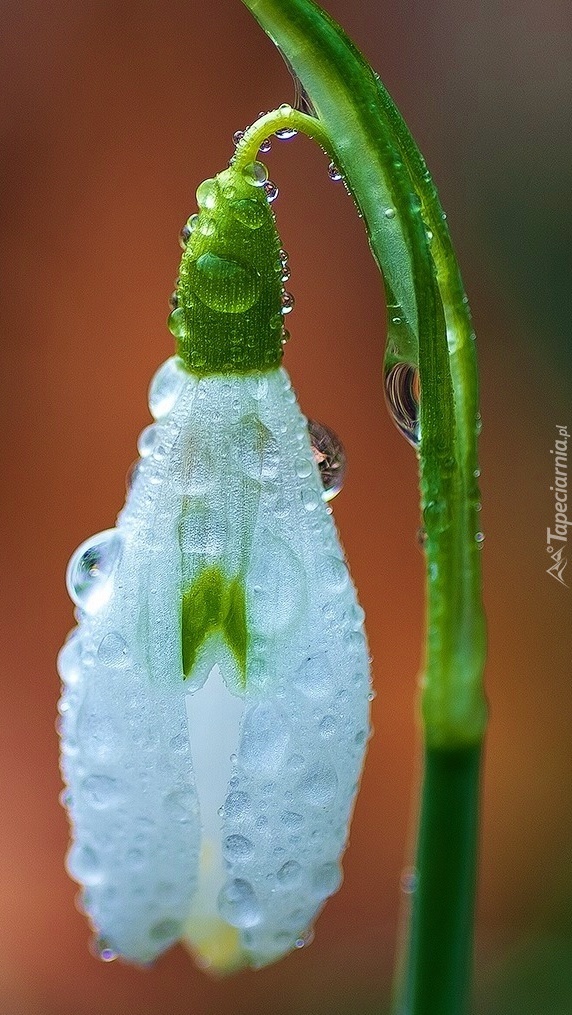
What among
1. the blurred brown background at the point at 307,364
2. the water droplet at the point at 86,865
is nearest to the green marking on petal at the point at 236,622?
the water droplet at the point at 86,865

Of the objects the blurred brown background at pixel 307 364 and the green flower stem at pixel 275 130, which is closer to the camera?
the green flower stem at pixel 275 130

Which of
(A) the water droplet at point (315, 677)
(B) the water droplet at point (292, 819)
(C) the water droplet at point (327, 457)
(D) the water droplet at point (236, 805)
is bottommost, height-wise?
(B) the water droplet at point (292, 819)

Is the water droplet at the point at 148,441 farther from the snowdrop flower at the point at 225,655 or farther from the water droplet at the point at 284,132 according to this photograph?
the water droplet at the point at 284,132

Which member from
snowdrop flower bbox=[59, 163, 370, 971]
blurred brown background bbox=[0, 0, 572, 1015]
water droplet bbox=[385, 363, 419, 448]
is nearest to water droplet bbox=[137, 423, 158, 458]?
snowdrop flower bbox=[59, 163, 370, 971]

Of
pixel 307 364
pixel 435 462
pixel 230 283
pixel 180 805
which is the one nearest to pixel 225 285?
pixel 230 283

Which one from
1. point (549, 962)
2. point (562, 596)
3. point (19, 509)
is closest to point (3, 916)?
point (19, 509)

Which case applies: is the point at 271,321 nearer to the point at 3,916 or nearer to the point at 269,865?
the point at 269,865

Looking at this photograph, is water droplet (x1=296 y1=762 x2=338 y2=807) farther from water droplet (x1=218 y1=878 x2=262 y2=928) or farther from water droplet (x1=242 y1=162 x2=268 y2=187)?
water droplet (x1=242 y1=162 x2=268 y2=187)
